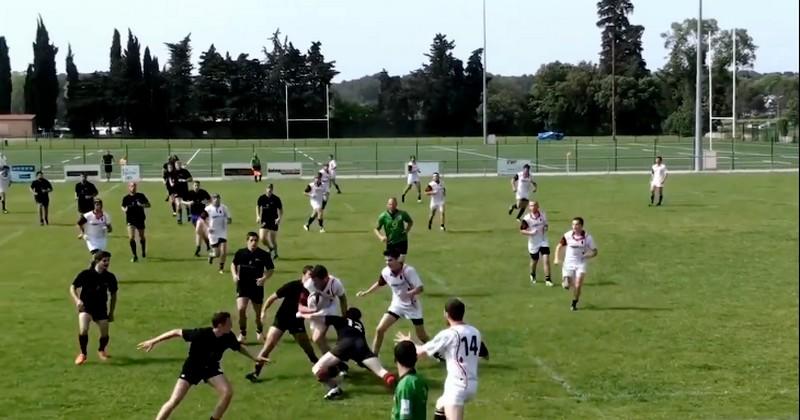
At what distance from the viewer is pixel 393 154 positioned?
81.9 meters

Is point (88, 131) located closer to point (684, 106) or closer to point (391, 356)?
point (684, 106)

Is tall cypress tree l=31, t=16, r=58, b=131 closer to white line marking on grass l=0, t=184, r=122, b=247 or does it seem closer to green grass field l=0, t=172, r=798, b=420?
white line marking on grass l=0, t=184, r=122, b=247

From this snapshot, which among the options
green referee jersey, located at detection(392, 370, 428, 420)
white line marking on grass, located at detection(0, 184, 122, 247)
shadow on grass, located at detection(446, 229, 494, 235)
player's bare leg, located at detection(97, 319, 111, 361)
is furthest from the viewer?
shadow on grass, located at detection(446, 229, 494, 235)

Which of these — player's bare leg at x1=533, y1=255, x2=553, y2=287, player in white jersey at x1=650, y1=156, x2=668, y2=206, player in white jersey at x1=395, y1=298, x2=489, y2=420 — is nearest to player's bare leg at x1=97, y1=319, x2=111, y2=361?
player in white jersey at x1=395, y1=298, x2=489, y2=420

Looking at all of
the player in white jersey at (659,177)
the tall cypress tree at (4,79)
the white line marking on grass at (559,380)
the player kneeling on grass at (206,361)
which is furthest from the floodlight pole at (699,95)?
the tall cypress tree at (4,79)

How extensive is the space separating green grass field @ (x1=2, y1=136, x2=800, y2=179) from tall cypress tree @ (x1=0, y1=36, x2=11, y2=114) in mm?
24433

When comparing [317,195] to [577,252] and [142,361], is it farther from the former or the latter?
[142,361]

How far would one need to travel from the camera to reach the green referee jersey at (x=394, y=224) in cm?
1889

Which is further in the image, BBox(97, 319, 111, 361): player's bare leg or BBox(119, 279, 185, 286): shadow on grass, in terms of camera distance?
BBox(119, 279, 185, 286): shadow on grass

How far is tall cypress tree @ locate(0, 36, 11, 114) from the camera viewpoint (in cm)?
12350

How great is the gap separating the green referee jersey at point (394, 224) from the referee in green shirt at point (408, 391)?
11.2m

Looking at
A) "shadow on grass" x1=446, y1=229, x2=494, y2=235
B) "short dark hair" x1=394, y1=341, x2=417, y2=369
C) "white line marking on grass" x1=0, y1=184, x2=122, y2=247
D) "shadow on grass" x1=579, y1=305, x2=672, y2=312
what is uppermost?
"short dark hair" x1=394, y1=341, x2=417, y2=369

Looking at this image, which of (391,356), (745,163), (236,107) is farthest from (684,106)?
(391,356)

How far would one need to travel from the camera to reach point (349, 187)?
156 feet
